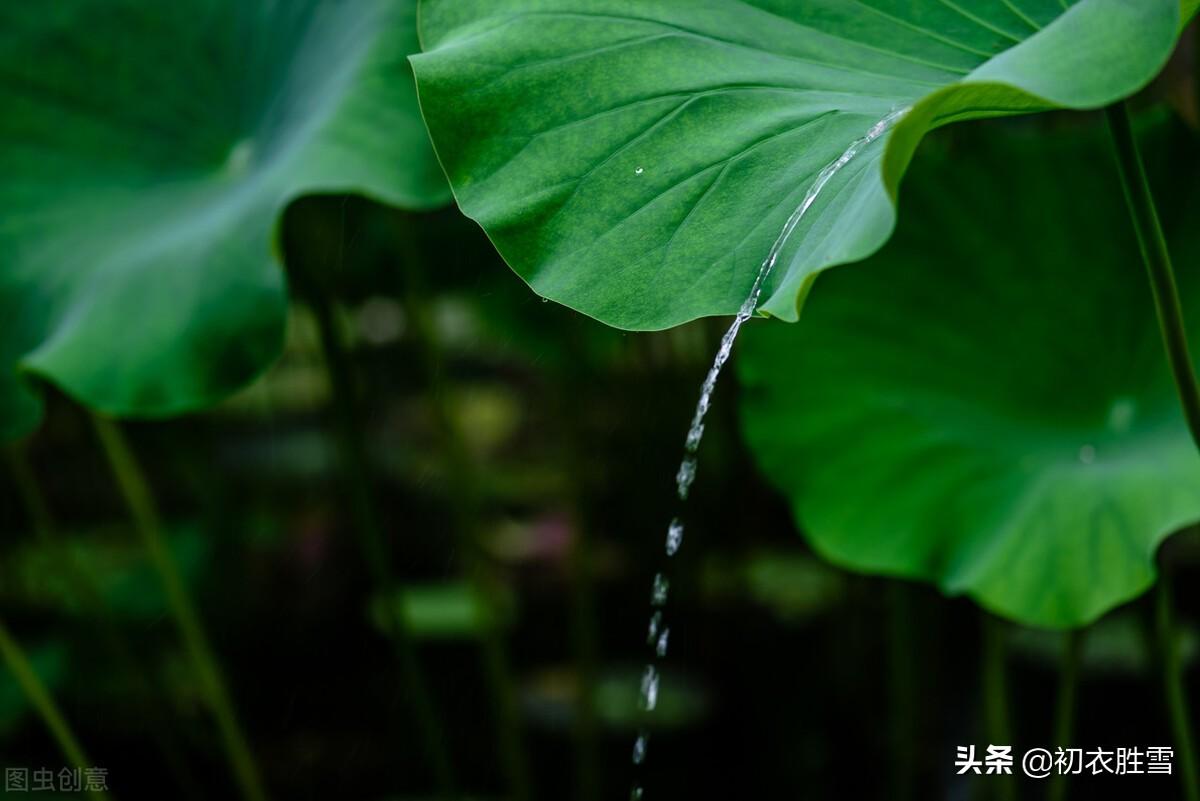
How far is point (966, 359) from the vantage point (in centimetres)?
95

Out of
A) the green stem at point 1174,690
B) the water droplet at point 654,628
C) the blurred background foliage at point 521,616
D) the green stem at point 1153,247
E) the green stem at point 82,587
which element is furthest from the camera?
the blurred background foliage at point 521,616

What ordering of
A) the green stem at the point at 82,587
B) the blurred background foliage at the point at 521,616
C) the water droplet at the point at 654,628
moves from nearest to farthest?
the water droplet at the point at 654,628 → the green stem at the point at 82,587 → the blurred background foliage at the point at 521,616

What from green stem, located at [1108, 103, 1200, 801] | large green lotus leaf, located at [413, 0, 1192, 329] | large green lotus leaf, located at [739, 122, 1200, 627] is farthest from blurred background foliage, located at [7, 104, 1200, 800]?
green stem, located at [1108, 103, 1200, 801]

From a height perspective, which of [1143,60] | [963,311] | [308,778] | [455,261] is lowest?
[308,778]

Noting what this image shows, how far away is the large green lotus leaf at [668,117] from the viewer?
1.96ft

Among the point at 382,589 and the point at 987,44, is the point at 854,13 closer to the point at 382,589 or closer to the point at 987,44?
the point at 987,44

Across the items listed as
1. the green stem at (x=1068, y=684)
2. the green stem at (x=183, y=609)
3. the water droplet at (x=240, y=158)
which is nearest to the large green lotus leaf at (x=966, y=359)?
the green stem at (x=1068, y=684)

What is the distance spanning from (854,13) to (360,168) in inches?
13.9

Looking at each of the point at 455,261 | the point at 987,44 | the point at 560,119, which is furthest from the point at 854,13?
the point at 455,261

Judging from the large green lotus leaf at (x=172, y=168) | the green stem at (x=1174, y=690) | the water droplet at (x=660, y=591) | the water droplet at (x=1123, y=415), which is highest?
the large green lotus leaf at (x=172, y=168)

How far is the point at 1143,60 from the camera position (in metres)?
0.46

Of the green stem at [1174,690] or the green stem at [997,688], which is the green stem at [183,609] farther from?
the green stem at [1174,690]

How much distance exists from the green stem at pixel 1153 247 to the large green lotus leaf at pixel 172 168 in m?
0.47

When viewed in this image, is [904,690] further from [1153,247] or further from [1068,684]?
[1153,247]
